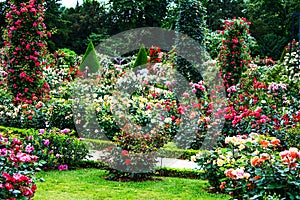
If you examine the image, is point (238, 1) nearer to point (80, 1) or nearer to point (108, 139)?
point (80, 1)

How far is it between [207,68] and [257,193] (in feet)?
23.1

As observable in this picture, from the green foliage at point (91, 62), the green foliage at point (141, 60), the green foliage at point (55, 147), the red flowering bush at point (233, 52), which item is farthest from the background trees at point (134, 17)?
the green foliage at point (55, 147)

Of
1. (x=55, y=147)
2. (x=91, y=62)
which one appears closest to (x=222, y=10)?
(x=91, y=62)

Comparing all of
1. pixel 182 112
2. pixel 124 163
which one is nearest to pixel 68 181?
pixel 124 163

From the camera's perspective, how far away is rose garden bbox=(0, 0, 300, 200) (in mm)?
3840

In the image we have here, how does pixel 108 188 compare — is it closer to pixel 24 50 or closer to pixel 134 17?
pixel 24 50

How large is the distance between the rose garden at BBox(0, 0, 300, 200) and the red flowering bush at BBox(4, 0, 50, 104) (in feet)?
0.07

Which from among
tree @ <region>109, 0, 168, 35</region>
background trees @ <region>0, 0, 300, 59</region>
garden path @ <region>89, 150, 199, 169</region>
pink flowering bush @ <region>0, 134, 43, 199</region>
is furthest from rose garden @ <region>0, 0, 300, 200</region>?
tree @ <region>109, 0, 168, 35</region>

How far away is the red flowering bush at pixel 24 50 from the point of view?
30.8 ft

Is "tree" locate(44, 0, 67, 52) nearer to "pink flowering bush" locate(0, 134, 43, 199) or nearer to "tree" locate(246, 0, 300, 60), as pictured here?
→ "tree" locate(246, 0, 300, 60)

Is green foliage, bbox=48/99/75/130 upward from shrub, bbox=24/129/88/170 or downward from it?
upward

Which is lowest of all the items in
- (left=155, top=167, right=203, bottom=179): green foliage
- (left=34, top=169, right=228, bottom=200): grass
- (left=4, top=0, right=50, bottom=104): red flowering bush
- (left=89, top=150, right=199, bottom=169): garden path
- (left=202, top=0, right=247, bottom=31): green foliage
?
(left=34, top=169, right=228, bottom=200): grass

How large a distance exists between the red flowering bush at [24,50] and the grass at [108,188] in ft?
11.8

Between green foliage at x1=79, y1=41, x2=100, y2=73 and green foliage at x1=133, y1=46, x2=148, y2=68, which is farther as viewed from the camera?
green foliage at x1=79, y1=41, x2=100, y2=73
